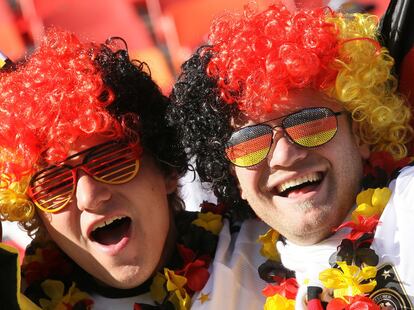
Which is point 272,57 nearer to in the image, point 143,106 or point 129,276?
point 143,106

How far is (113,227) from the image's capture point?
272 cm

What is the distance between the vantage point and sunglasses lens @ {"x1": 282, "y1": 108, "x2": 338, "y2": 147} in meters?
→ 2.42

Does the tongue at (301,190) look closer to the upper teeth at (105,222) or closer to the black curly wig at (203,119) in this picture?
the black curly wig at (203,119)

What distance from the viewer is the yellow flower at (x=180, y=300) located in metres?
2.59

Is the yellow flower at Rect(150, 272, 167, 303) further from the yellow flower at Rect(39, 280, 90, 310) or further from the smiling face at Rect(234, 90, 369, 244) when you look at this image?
the smiling face at Rect(234, 90, 369, 244)

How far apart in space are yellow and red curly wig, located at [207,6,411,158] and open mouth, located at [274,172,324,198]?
27 centimetres

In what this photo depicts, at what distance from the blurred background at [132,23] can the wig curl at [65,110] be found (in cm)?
297

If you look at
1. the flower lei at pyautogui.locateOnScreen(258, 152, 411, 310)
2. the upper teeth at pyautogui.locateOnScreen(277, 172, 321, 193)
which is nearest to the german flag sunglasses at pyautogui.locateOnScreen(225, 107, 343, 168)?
the upper teeth at pyautogui.locateOnScreen(277, 172, 321, 193)

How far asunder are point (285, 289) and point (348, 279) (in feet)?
1.16

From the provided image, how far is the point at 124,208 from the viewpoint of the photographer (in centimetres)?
259

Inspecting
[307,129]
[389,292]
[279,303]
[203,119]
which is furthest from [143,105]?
[389,292]

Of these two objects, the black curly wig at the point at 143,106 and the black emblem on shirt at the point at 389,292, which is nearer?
the black emblem on shirt at the point at 389,292

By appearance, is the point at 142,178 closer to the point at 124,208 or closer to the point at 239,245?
the point at 124,208

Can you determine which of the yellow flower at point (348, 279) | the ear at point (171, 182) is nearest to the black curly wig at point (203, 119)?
the ear at point (171, 182)
